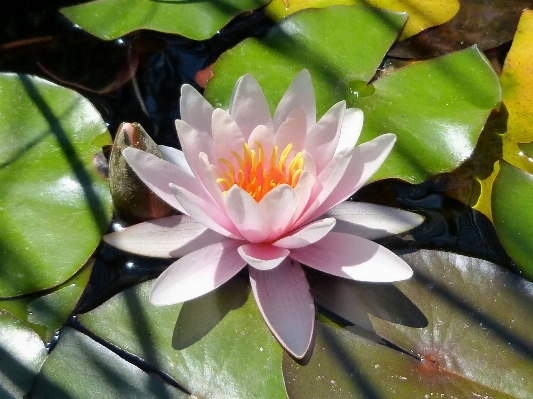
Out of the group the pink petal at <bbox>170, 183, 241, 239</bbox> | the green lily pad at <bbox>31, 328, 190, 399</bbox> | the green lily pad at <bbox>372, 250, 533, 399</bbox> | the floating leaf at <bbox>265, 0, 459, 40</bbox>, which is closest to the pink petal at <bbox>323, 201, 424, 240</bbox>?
A: the green lily pad at <bbox>372, 250, 533, 399</bbox>

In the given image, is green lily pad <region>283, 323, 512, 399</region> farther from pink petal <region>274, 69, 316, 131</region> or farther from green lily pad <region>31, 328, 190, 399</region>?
pink petal <region>274, 69, 316, 131</region>

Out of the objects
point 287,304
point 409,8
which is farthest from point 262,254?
point 409,8

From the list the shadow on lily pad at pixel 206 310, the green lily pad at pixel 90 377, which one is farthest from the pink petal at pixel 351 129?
the green lily pad at pixel 90 377

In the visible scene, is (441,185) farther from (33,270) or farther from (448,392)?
(33,270)

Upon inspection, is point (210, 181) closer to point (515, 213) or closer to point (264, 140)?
point (264, 140)

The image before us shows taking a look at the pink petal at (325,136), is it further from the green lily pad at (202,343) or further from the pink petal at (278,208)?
the green lily pad at (202,343)

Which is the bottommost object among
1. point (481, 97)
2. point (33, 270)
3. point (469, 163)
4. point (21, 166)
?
point (33, 270)

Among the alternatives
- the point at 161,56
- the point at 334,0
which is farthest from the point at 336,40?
the point at 161,56
